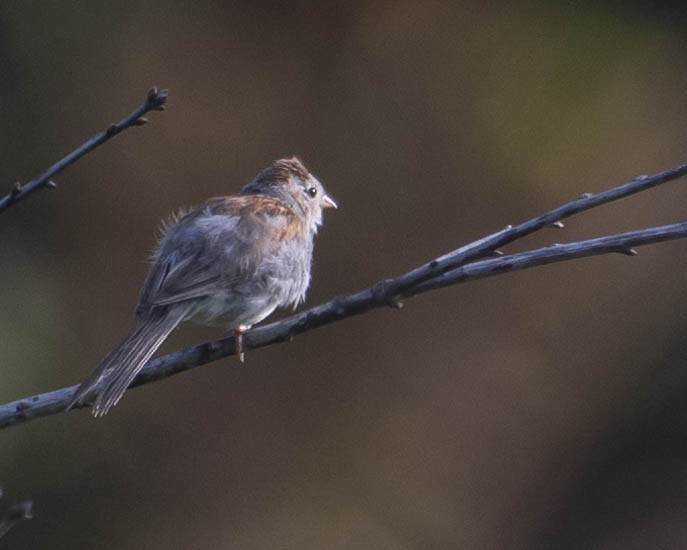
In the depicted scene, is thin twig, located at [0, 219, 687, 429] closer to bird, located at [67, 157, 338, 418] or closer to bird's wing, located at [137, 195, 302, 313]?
bird, located at [67, 157, 338, 418]

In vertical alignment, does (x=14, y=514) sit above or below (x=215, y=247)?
below

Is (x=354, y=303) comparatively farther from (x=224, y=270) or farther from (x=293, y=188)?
(x=293, y=188)

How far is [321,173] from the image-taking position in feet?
30.2

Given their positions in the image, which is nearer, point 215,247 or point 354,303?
point 354,303

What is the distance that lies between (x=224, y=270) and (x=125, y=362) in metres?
0.97

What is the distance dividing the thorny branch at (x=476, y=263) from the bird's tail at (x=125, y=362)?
0.08m

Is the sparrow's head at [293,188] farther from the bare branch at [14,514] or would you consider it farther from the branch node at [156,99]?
the bare branch at [14,514]

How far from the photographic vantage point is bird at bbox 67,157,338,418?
5012 millimetres

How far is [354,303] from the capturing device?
3842mm

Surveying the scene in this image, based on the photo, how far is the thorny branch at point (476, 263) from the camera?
349 centimetres

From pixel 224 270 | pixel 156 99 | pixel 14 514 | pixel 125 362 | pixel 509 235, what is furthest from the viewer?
pixel 224 270

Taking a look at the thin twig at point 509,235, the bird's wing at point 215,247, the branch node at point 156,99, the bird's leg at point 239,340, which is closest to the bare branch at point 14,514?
the branch node at point 156,99

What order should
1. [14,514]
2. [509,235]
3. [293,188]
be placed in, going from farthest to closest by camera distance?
[293,188], [509,235], [14,514]

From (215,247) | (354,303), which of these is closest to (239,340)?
(215,247)
